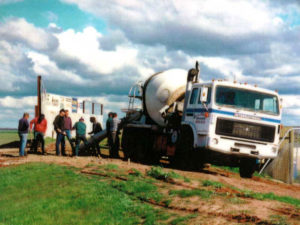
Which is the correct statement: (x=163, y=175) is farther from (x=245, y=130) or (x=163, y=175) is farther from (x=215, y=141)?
(x=245, y=130)

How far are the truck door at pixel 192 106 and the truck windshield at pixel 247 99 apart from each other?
1.07 metres

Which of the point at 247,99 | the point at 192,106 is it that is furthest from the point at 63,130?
the point at 247,99

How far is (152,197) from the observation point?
8.64m

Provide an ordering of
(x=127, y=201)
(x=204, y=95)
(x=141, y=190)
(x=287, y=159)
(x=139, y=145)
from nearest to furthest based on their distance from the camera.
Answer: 1. (x=127, y=201)
2. (x=141, y=190)
3. (x=204, y=95)
4. (x=287, y=159)
5. (x=139, y=145)

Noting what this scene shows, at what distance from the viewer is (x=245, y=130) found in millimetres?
14055

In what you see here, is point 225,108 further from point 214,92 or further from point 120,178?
point 120,178

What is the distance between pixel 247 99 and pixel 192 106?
1.89 metres

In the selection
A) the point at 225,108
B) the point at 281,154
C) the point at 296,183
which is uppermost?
the point at 225,108

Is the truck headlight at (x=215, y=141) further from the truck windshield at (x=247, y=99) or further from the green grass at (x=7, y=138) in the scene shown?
the green grass at (x=7, y=138)

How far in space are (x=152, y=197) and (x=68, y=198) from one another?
1.94 metres

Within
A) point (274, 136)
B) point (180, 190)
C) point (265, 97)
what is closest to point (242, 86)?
point (265, 97)

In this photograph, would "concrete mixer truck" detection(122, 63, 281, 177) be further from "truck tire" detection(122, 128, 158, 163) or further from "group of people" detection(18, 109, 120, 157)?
"group of people" detection(18, 109, 120, 157)

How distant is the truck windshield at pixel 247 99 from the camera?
45.3ft

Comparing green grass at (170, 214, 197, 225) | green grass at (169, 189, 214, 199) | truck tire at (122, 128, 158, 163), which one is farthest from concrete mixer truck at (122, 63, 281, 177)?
green grass at (170, 214, 197, 225)
